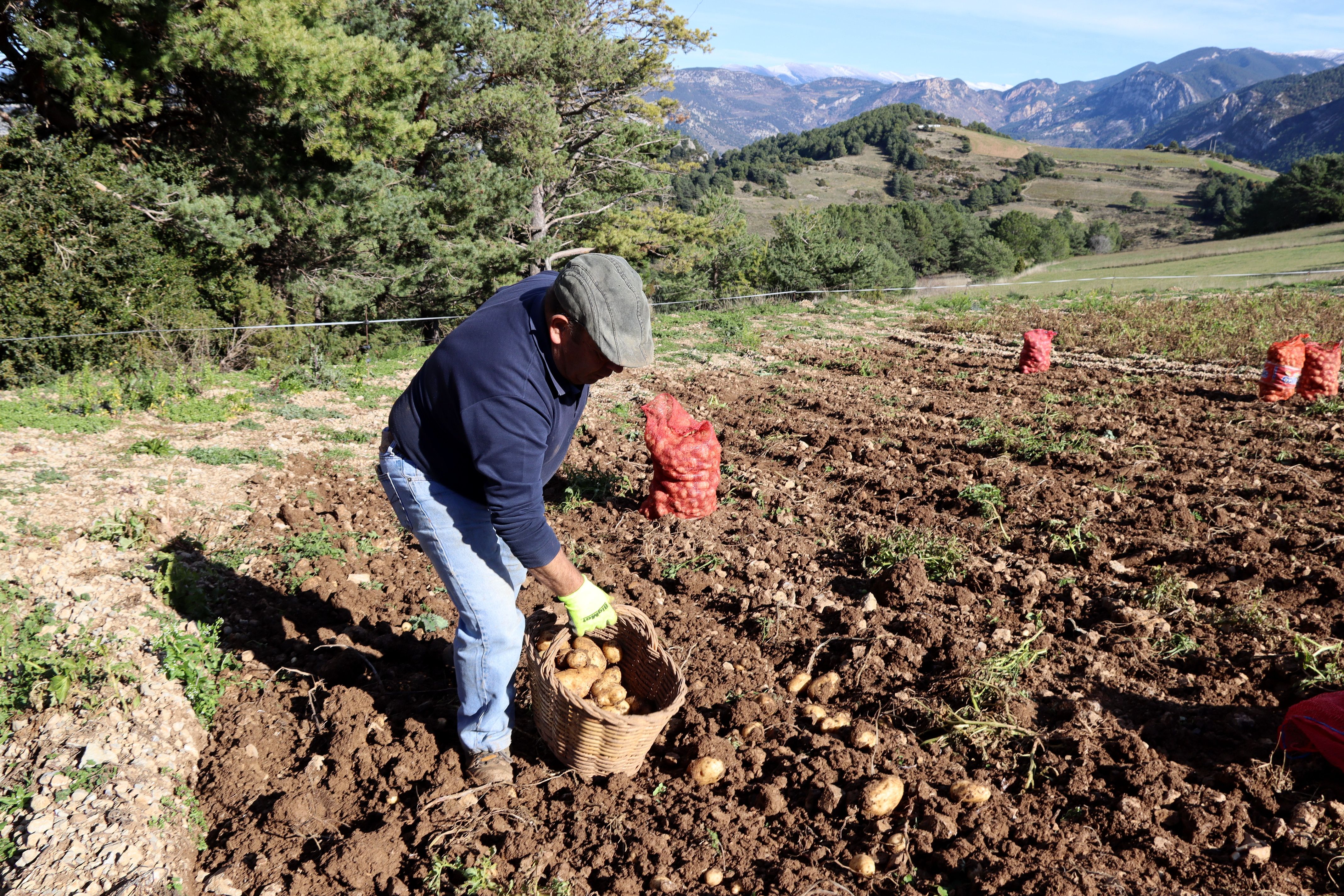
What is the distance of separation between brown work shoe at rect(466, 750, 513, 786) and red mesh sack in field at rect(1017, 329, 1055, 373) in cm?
903

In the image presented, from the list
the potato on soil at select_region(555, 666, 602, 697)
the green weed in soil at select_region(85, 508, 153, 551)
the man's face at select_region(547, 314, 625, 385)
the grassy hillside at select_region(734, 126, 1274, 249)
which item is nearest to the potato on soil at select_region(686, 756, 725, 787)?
the potato on soil at select_region(555, 666, 602, 697)

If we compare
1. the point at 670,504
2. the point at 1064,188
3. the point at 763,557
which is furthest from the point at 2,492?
the point at 1064,188

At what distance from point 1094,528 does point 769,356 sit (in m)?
6.80

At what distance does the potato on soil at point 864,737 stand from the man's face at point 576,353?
1.77 meters

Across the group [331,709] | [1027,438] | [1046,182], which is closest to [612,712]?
[331,709]

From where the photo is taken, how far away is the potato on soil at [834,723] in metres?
2.94

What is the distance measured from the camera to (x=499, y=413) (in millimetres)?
2027

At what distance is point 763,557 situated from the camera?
4.33m

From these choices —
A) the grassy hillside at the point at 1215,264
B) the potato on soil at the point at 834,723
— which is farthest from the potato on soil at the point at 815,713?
the grassy hillside at the point at 1215,264

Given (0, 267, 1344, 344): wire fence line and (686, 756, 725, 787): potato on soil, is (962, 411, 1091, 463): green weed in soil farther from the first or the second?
(0, 267, 1344, 344): wire fence line

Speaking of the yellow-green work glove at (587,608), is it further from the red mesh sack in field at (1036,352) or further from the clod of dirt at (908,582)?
the red mesh sack in field at (1036,352)

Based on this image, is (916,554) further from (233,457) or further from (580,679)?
(233,457)

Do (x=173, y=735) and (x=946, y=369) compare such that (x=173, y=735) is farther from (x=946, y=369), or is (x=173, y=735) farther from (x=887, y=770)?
(x=946, y=369)

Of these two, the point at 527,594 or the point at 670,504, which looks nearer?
the point at 527,594
